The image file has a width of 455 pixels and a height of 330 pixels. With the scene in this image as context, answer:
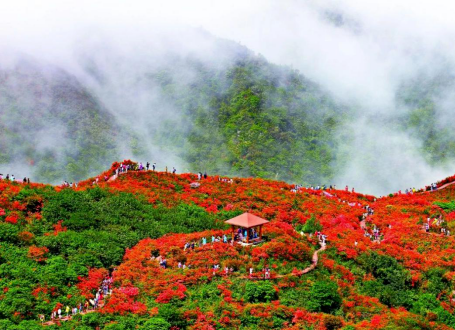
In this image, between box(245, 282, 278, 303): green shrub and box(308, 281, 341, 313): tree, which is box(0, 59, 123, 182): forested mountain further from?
box(308, 281, 341, 313): tree

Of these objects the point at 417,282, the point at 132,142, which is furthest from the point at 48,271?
the point at 132,142

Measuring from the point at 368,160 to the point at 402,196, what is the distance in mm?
27161

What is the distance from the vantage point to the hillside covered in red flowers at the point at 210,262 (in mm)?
24125

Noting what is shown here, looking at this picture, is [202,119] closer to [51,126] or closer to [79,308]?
[51,126]

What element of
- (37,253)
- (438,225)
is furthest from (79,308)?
(438,225)

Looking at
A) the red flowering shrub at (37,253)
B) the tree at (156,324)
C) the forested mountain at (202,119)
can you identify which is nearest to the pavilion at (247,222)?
the tree at (156,324)

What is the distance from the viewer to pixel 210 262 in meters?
28.4

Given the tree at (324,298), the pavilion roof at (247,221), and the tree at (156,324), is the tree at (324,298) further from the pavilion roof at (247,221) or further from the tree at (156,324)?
the tree at (156,324)

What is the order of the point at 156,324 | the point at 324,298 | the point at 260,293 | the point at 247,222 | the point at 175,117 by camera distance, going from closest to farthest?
the point at 156,324
the point at 324,298
the point at 260,293
the point at 247,222
the point at 175,117

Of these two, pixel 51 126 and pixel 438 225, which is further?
pixel 51 126

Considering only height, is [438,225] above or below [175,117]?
below

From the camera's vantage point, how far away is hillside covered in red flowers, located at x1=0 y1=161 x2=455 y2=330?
24125 millimetres

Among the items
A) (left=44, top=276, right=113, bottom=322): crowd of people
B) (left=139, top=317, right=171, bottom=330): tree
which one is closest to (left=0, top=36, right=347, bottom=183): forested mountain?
(left=44, top=276, right=113, bottom=322): crowd of people

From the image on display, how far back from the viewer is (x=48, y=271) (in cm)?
2762
